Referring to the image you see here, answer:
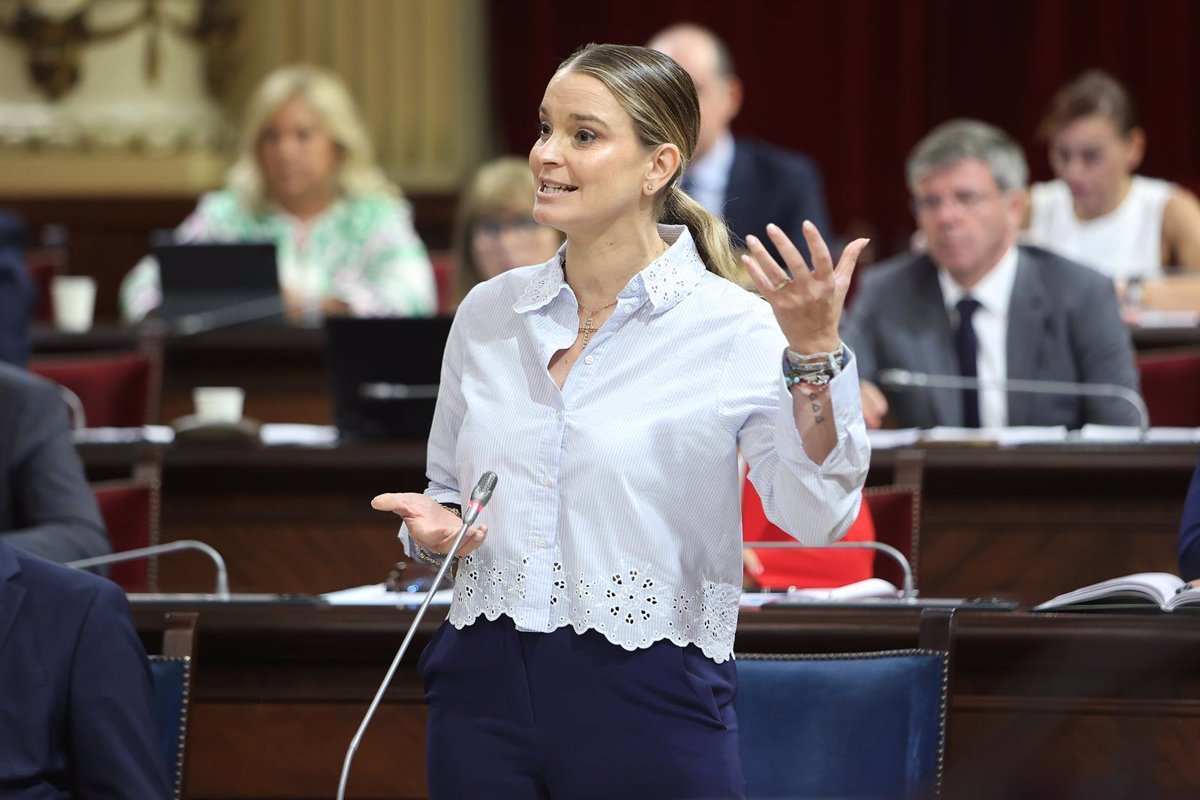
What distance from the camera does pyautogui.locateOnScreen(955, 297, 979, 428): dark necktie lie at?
14.0ft

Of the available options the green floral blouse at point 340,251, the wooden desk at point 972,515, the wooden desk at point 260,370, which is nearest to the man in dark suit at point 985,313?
the wooden desk at point 972,515

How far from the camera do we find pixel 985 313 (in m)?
4.28

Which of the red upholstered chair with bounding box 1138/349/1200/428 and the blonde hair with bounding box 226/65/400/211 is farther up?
the blonde hair with bounding box 226/65/400/211

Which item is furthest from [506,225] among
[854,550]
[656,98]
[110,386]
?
[656,98]

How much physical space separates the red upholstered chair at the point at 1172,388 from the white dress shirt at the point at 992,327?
0.35m

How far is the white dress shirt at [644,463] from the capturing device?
171 cm

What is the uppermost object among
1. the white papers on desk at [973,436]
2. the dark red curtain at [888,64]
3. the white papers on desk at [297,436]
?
the dark red curtain at [888,64]

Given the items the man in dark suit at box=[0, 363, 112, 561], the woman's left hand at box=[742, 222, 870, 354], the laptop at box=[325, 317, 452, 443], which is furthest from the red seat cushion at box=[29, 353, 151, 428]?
the woman's left hand at box=[742, 222, 870, 354]

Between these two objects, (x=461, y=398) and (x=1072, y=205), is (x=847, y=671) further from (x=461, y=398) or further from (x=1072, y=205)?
(x=1072, y=205)

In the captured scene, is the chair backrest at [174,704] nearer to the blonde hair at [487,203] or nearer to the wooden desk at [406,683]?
the wooden desk at [406,683]

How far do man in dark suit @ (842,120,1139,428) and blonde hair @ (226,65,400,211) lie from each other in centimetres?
199

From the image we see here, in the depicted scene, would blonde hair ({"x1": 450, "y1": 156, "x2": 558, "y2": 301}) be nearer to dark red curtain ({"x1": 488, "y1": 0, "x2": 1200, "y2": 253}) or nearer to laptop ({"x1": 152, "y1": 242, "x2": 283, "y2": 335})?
laptop ({"x1": 152, "y1": 242, "x2": 283, "y2": 335})

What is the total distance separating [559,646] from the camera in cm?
172

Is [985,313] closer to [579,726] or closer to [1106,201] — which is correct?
[1106,201]
